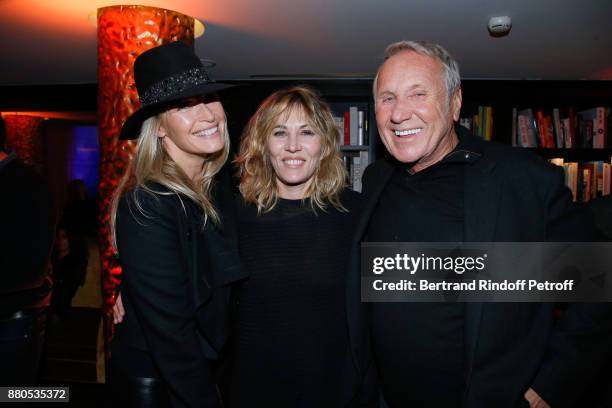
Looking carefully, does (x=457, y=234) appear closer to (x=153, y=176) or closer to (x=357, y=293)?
(x=357, y=293)

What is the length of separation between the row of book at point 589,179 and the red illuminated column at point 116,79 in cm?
439

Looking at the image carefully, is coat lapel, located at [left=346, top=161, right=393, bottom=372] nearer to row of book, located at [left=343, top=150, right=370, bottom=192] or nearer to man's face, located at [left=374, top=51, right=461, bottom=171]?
man's face, located at [left=374, top=51, right=461, bottom=171]

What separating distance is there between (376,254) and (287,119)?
28.9 inches

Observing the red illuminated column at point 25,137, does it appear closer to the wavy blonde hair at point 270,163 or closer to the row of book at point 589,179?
the wavy blonde hair at point 270,163

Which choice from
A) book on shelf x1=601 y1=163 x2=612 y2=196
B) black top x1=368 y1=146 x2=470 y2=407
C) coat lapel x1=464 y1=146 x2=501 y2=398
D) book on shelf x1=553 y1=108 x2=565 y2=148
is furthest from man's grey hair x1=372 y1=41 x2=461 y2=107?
book on shelf x1=601 y1=163 x2=612 y2=196

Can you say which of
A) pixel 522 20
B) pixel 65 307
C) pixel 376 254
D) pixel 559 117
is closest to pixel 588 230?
pixel 376 254

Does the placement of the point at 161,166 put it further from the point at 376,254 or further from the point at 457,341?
the point at 457,341

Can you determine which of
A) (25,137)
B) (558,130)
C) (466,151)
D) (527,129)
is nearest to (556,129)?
(558,130)

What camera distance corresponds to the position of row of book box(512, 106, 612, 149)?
191 inches

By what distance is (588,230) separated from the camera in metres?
1.33

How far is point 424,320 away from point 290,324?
1.67 feet

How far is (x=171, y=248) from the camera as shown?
51.5 inches

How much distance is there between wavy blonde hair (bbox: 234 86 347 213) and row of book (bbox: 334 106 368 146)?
306cm

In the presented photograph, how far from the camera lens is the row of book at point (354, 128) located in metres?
5.06
